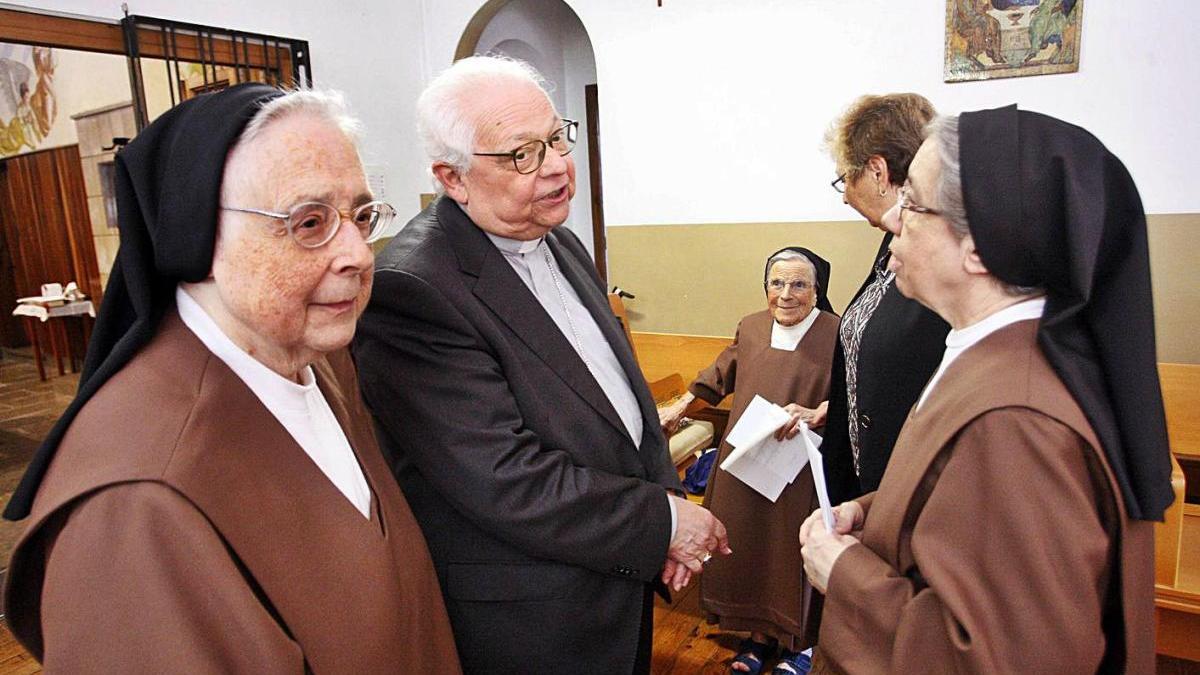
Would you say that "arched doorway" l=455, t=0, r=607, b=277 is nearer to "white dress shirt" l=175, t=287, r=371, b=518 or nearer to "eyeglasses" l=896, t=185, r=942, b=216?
"eyeglasses" l=896, t=185, r=942, b=216

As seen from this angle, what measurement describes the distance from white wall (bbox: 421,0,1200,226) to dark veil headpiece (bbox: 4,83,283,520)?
353 centimetres

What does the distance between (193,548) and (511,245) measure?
0.94 m

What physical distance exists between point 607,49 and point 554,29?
169 centimetres

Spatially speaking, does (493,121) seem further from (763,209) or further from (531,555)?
(763,209)

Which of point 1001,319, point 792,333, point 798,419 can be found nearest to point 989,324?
point 1001,319

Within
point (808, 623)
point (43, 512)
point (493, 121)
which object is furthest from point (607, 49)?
point (43, 512)

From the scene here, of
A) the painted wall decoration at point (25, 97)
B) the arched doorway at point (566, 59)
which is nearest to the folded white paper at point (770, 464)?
the arched doorway at point (566, 59)

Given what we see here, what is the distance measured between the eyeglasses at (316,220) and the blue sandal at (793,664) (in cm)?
Result: 227

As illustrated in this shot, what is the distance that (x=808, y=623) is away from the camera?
1.86 m

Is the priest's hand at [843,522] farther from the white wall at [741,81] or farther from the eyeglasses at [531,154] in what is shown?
the white wall at [741,81]

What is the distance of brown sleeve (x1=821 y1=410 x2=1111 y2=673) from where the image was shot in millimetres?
981

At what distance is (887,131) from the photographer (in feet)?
6.12

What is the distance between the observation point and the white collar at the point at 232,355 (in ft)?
3.18

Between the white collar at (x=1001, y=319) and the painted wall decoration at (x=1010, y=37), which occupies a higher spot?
the painted wall decoration at (x=1010, y=37)
